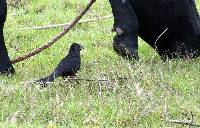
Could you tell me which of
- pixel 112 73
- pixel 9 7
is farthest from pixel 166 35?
pixel 9 7

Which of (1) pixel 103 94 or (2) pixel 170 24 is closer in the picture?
(1) pixel 103 94

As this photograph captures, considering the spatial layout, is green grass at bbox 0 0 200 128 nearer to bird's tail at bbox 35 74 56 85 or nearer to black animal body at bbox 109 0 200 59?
bird's tail at bbox 35 74 56 85

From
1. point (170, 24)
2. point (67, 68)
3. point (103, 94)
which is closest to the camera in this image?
point (103, 94)

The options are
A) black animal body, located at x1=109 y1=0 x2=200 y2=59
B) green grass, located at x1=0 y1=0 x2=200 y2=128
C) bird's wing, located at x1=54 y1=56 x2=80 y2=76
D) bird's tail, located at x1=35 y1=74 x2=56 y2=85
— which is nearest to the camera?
green grass, located at x1=0 y1=0 x2=200 y2=128

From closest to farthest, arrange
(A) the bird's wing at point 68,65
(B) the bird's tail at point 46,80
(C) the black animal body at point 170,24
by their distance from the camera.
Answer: (B) the bird's tail at point 46,80
(A) the bird's wing at point 68,65
(C) the black animal body at point 170,24

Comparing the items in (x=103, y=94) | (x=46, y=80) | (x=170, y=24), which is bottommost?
(x=103, y=94)

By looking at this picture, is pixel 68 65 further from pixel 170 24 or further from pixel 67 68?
pixel 170 24

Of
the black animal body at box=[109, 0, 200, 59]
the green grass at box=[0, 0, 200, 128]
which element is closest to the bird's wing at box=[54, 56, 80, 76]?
the green grass at box=[0, 0, 200, 128]

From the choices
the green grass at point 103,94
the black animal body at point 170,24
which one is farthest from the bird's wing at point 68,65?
the black animal body at point 170,24

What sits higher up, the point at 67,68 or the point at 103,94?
the point at 67,68

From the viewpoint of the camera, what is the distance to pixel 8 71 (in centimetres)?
695

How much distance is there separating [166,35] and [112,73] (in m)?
1.32

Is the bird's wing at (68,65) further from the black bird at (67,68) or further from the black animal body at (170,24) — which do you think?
the black animal body at (170,24)

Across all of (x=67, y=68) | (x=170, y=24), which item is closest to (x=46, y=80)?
(x=67, y=68)
